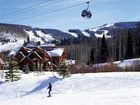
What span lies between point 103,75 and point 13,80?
12617mm

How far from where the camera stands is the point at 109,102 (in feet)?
93.4

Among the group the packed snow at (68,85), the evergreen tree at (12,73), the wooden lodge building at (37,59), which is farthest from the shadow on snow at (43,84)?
the wooden lodge building at (37,59)

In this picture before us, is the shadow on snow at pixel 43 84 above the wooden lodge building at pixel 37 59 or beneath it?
beneath

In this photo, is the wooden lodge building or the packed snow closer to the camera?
the packed snow

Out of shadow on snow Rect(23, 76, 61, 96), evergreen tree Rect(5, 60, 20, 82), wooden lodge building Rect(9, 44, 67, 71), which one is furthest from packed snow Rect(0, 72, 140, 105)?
wooden lodge building Rect(9, 44, 67, 71)

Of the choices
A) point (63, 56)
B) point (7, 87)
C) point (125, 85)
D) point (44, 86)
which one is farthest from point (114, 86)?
point (63, 56)

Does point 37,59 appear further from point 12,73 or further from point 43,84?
point 43,84

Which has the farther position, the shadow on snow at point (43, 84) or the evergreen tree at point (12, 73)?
the evergreen tree at point (12, 73)

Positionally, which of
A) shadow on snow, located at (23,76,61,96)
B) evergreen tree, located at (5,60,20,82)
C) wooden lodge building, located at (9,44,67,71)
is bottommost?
shadow on snow, located at (23,76,61,96)

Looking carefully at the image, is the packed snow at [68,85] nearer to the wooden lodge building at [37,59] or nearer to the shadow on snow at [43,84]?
the shadow on snow at [43,84]

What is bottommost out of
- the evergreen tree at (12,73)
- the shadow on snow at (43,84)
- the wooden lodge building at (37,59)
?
the shadow on snow at (43,84)

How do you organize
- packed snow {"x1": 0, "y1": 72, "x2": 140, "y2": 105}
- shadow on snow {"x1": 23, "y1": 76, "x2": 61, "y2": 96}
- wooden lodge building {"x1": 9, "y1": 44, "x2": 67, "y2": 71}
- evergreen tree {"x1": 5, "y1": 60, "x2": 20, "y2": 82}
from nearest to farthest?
packed snow {"x1": 0, "y1": 72, "x2": 140, "y2": 105} → shadow on snow {"x1": 23, "y1": 76, "x2": 61, "y2": 96} → evergreen tree {"x1": 5, "y1": 60, "x2": 20, "y2": 82} → wooden lodge building {"x1": 9, "y1": 44, "x2": 67, "y2": 71}

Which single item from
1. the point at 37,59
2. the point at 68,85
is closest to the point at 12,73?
the point at 68,85

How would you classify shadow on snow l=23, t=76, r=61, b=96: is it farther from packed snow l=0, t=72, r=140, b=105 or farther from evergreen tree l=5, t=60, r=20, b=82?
evergreen tree l=5, t=60, r=20, b=82
